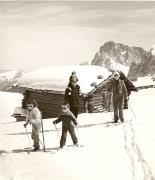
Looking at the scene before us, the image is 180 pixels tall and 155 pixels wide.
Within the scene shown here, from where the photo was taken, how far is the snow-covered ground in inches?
287

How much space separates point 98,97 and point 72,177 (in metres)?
8.15

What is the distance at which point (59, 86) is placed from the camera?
49.0 ft

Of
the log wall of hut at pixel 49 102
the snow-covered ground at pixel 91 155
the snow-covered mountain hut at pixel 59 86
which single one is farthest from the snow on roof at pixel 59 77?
the snow-covered ground at pixel 91 155

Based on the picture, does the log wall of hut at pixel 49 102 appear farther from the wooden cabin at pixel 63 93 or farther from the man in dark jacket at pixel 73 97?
the man in dark jacket at pixel 73 97

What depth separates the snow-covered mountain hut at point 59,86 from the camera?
1455 centimetres

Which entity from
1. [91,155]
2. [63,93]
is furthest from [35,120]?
[63,93]

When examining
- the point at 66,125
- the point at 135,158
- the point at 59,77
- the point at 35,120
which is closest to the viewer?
the point at 135,158

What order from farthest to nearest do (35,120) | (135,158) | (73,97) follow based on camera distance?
(73,97) < (35,120) < (135,158)

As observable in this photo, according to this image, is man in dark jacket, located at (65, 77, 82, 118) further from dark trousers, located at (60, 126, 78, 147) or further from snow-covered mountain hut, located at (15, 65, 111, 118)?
snow-covered mountain hut, located at (15, 65, 111, 118)

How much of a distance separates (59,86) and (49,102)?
110cm

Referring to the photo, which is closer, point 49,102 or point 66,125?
point 66,125

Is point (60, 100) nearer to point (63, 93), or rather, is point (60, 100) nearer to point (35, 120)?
point (63, 93)

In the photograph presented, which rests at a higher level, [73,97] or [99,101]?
[73,97]

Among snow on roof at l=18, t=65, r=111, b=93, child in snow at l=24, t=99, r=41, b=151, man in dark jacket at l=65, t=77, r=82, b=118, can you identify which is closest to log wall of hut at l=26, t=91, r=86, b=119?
snow on roof at l=18, t=65, r=111, b=93
